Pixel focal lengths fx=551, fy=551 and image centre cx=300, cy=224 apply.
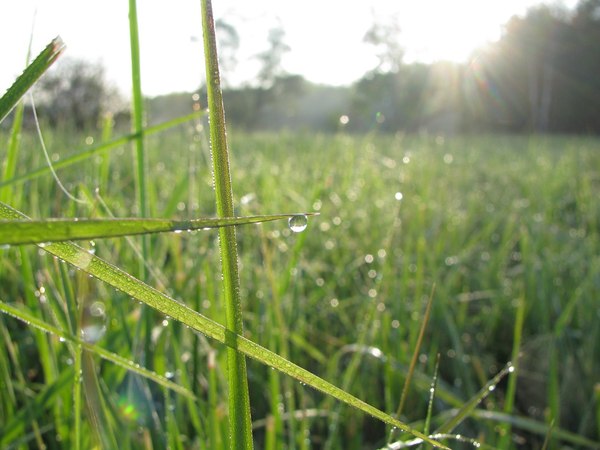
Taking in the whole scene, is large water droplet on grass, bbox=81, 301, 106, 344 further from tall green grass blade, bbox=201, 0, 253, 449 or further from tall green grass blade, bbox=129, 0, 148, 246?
tall green grass blade, bbox=201, 0, 253, 449

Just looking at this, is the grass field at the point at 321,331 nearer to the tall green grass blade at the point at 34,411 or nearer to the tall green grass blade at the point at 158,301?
the tall green grass blade at the point at 34,411

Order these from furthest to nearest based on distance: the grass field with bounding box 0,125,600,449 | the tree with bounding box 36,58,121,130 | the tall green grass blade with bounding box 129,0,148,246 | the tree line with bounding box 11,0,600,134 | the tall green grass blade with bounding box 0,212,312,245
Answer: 1. the tree line with bounding box 11,0,600,134
2. the tree with bounding box 36,58,121,130
3. the grass field with bounding box 0,125,600,449
4. the tall green grass blade with bounding box 129,0,148,246
5. the tall green grass blade with bounding box 0,212,312,245

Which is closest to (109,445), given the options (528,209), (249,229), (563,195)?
(249,229)

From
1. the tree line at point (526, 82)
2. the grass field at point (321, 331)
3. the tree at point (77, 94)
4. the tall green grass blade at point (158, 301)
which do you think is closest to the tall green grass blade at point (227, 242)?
the tall green grass blade at point (158, 301)

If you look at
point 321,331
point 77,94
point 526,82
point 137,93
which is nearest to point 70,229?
point 137,93

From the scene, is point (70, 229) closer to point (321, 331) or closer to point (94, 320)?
point (94, 320)

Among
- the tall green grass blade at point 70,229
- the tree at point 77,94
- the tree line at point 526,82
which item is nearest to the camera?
the tall green grass blade at point 70,229

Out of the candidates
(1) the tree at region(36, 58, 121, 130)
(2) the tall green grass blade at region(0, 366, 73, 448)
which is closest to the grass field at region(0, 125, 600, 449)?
(2) the tall green grass blade at region(0, 366, 73, 448)
